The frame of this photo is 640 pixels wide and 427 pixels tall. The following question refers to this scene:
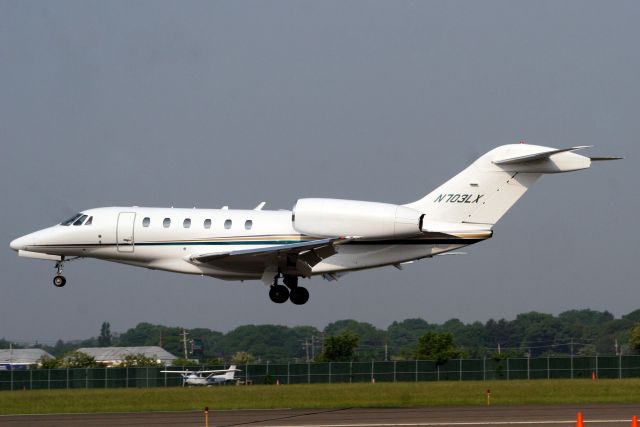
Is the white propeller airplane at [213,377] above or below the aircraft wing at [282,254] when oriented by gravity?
below

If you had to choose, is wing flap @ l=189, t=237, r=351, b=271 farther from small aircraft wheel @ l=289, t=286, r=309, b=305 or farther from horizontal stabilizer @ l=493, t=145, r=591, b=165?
horizontal stabilizer @ l=493, t=145, r=591, b=165

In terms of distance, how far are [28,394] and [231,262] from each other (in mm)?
10378

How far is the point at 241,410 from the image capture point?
98.8 ft

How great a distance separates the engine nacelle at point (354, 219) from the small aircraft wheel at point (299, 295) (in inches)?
98.5

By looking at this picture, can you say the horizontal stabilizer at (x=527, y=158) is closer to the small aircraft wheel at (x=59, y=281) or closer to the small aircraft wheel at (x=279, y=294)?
the small aircraft wheel at (x=279, y=294)

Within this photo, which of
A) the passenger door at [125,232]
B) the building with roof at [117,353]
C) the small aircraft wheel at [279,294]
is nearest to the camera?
the passenger door at [125,232]

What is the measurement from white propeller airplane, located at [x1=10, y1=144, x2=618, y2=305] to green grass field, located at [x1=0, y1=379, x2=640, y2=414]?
3.39 m

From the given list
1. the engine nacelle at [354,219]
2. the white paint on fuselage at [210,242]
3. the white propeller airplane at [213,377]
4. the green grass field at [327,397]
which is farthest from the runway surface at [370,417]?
the white propeller airplane at [213,377]

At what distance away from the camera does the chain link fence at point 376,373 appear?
42938 mm

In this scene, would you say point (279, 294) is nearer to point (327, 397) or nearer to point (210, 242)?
point (210, 242)

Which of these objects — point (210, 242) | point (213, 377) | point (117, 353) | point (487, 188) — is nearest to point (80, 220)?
point (210, 242)

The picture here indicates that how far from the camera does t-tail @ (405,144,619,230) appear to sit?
32.4 metres

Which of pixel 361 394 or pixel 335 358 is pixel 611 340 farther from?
pixel 361 394

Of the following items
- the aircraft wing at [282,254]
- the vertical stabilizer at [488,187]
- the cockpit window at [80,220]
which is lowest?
the aircraft wing at [282,254]
